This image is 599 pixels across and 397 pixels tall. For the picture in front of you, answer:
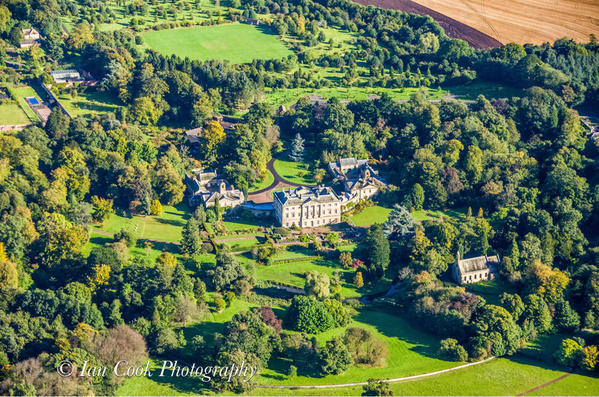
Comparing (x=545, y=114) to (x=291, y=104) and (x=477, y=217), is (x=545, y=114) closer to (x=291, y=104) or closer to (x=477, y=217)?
(x=477, y=217)

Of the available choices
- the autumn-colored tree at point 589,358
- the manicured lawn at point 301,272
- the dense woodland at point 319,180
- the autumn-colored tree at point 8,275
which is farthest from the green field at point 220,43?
the autumn-colored tree at point 589,358

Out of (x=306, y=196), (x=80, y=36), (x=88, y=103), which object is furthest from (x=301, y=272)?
(x=80, y=36)

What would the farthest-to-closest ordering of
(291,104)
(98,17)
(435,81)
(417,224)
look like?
(98,17) → (435,81) → (291,104) → (417,224)

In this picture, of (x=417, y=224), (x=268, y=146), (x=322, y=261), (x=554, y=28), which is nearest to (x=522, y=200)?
(x=417, y=224)

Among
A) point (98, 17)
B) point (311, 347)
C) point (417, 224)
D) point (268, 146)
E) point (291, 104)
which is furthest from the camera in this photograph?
point (98, 17)

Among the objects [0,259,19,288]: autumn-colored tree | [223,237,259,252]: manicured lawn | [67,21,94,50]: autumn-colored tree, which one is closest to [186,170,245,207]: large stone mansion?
[223,237,259,252]: manicured lawn

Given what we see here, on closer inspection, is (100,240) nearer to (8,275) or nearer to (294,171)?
(8,275)

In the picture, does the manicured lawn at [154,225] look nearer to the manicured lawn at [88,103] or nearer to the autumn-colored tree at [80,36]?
the manicured lawn at [88,103]

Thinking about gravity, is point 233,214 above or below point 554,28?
below
